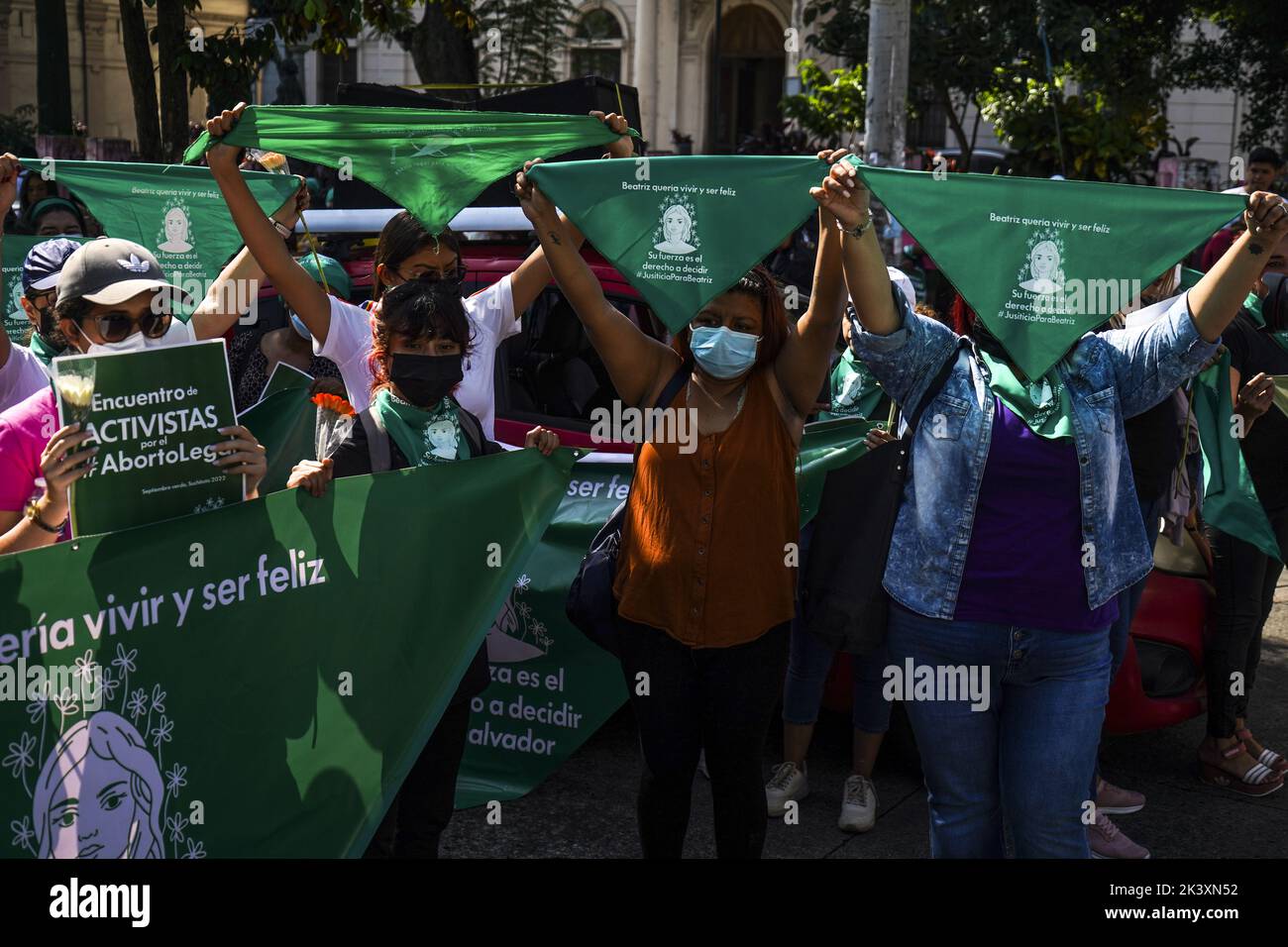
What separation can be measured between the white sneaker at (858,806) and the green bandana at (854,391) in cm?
123

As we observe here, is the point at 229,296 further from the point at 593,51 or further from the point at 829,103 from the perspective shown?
the point at 593,51

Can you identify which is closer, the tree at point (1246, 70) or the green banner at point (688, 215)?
the green banner at point (688, 215)

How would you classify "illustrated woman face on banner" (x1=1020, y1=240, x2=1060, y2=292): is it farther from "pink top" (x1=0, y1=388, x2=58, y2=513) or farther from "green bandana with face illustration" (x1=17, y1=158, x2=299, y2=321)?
"green bandana with face illustration" (x1=17, y1=158, x2=299, y2=321)

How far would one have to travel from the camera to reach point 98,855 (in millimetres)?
3074

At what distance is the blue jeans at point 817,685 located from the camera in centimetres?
471

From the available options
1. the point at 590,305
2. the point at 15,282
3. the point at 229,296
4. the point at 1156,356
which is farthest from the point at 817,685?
the point at 15,282

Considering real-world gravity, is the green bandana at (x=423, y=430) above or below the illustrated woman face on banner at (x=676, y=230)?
below

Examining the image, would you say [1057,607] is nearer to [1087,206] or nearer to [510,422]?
[1087,206]

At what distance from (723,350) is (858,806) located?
6.33ft

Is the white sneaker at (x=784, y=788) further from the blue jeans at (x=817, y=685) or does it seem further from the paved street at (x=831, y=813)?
the blue jeans at (x=817, y=685)

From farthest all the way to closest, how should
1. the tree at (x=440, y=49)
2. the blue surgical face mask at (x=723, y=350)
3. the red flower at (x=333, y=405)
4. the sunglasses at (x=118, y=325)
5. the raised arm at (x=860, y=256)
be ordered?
the tree at (x=440, y=49), the red flower at (x=333, y=405), the blue surgical face mask at (x=723, y=350), the sunglasses at (x=118, y=325), the raised arm at (x=860, y=256)

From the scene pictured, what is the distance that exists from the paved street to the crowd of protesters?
2.20ft

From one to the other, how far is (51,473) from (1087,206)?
7.52 feet

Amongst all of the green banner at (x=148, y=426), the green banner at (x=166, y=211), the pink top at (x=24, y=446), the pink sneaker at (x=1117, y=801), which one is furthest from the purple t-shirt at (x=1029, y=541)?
the green banner at (x=166, y=211)
